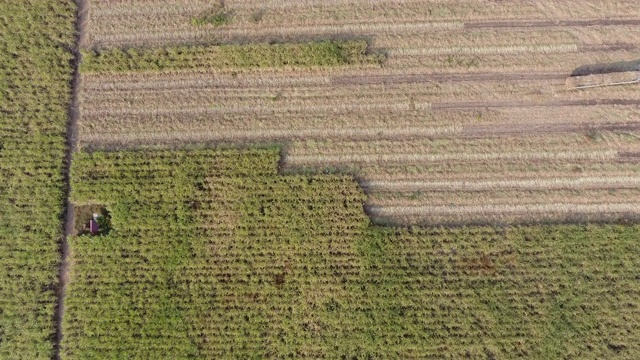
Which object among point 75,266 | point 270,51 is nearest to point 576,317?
point 270,51

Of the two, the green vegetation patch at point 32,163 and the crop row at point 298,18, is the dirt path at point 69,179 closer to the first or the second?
the green vegetation patch at point 32,163

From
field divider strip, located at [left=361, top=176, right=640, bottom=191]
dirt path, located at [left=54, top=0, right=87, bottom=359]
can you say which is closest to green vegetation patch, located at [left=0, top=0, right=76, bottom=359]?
dirt path, located at [left=54, top=0, right=87, bottom=359]

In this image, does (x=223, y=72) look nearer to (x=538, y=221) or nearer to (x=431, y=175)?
(x=431, y=175)

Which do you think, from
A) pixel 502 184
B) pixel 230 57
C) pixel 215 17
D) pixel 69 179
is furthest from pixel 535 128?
pixel 69 179

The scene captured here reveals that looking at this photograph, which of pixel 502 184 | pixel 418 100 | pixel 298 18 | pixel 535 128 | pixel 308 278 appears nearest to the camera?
pixel 308 278

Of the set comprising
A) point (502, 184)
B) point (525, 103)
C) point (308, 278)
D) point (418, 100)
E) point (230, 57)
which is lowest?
point (308, 278)

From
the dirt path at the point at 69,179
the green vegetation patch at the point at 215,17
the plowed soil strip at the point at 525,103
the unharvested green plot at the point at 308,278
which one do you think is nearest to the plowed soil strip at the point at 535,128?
the plowed soil strip at the point at 525,103

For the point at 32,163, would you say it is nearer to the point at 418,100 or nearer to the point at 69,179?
the point at 69,179
